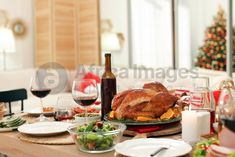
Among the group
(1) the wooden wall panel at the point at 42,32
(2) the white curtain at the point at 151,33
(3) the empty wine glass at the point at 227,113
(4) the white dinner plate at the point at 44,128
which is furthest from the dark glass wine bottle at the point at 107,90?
(1) the wooden wall panel at the point at 42,32

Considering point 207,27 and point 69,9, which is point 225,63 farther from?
point 69,9

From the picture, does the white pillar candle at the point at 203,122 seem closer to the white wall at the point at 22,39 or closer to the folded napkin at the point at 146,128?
the folded napkin at the point at 146,128

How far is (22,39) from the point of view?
6.03m

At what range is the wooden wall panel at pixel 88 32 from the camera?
232 inches

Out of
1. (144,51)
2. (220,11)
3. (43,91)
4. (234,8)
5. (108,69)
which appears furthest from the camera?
(144,51)

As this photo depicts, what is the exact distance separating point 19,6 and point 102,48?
1.54 metres

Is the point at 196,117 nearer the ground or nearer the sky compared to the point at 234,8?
nearer the ground

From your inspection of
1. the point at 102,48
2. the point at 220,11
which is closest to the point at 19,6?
the point at 102,48

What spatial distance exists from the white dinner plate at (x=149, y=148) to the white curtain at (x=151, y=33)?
13.8 ft

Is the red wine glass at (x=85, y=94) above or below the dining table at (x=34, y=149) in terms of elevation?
above

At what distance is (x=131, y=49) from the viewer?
18.9ft

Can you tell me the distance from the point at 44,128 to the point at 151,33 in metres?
4.29

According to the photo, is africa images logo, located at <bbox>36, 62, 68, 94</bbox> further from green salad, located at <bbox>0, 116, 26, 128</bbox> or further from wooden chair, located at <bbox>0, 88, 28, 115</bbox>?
green salad, located at <bbox>0, 116, 26, 128</bbox>

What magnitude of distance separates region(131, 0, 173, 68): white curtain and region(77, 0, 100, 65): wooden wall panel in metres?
0.60
